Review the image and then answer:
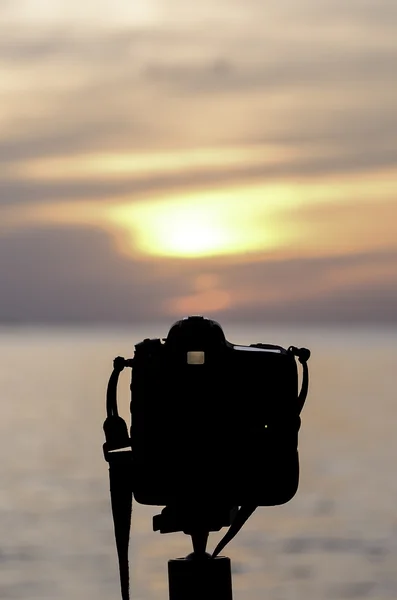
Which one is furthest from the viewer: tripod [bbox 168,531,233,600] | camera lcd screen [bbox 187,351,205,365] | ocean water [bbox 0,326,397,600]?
ocean water [bbox 0,326,397,600]

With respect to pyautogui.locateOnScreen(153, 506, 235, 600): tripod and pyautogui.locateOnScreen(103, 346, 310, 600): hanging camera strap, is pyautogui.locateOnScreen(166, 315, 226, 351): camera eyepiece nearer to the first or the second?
pyautogui.locateOnScreen(103, 346, 310, 600): hanging camera strap

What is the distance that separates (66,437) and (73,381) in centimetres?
6043

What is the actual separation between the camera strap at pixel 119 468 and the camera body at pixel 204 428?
0.03 m

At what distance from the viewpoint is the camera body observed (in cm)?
372

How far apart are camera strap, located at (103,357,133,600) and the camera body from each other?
0.11 ft

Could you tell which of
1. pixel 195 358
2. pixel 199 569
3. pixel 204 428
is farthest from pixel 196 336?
pixel 199 569

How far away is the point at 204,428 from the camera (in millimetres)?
Answer: 3729

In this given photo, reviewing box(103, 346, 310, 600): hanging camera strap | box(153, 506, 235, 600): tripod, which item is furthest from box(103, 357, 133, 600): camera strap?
box(153, 506, 235, 600): tripod

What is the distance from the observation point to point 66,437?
199ft

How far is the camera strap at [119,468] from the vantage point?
3.77 m

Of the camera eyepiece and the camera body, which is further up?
the camera eyepiece

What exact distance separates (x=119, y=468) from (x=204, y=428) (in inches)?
10.5

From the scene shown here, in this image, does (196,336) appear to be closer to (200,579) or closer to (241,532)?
(200,579)

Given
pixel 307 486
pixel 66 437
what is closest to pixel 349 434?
pixel 66 437
